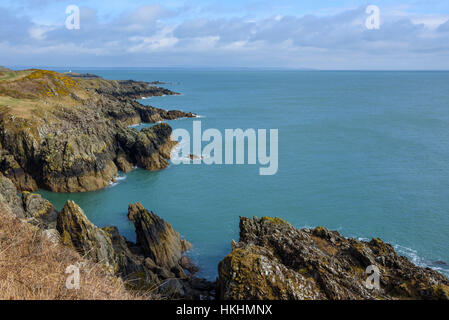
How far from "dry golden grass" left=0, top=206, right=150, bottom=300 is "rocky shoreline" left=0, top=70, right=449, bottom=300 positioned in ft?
6.20

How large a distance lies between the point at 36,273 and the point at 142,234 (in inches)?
759

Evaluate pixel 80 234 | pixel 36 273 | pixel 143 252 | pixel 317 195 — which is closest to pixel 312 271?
pixel 36 273

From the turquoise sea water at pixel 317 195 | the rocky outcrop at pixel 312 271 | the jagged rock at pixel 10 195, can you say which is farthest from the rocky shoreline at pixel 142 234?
the turquoise sea water at pixel 317 195

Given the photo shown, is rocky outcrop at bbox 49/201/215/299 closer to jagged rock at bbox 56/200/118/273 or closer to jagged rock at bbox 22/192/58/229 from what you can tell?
jagged rock at bbox 56/200/118/273

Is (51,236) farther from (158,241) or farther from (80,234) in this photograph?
(158,241)

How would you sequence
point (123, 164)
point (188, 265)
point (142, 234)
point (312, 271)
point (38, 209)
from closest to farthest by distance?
point (312, 271) → point (188, 265) → point (142, 234) → point (38, 209) → point (123, 164)

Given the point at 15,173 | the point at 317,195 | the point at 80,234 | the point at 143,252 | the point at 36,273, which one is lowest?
the point at 143,252

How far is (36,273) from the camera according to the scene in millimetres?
7445

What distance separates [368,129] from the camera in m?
75.3

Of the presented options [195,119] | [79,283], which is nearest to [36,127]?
[79,283]

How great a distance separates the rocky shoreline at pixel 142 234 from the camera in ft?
40.4

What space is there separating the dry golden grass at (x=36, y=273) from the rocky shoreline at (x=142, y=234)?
189 cm

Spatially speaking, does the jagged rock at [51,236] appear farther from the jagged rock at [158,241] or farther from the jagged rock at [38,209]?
the jagged rock at [38,209]
